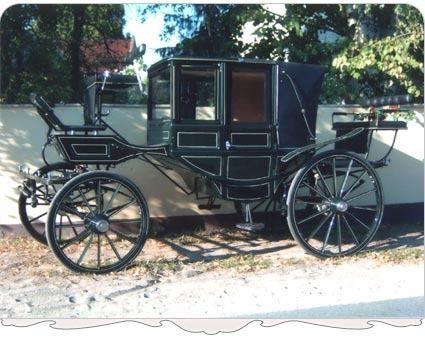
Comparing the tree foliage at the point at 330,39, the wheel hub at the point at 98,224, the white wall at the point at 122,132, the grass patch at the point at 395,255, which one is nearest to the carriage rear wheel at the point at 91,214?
the wheel hub at the point at 98,224

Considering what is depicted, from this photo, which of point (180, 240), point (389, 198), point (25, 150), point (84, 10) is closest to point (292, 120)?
point (180, 240)

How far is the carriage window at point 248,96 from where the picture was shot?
568cm

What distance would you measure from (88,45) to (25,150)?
10.2 feet

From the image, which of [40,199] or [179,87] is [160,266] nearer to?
[40,199]

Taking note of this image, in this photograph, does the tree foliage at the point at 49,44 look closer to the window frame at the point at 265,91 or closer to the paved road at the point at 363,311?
the window frame at the point at 265,91

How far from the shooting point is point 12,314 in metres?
4.39

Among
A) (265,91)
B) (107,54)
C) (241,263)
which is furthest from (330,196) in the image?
(107,54)

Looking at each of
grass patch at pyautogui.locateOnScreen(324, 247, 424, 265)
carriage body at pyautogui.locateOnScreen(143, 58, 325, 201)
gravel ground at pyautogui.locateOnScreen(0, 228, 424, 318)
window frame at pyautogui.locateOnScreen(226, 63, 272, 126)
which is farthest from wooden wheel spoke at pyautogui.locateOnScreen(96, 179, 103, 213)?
grass patch at pyautogui.locateOnScreen(324, 247, 424, 265)

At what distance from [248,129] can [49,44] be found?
13.4ft

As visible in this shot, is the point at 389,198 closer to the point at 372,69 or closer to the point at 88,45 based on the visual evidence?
the point at 372,69

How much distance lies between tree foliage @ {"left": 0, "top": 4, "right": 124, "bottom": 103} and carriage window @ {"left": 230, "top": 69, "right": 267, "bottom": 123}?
3162 mm

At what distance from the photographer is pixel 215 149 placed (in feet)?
18.4

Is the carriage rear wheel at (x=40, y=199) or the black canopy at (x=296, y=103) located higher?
the black canopy at (x=296, y=103)

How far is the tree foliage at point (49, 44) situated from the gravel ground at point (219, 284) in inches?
95.9
